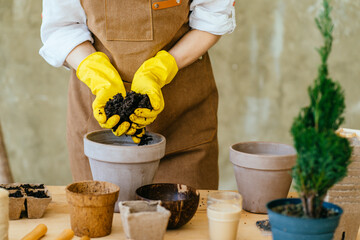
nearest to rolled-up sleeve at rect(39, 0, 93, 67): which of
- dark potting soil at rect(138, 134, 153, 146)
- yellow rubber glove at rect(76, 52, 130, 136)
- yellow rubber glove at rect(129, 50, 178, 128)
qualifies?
yellow rubber glove at rect(76, 52, 130, 136)

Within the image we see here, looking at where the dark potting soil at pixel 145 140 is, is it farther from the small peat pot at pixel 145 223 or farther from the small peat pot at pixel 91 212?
the small peat pot at pixel 145 223

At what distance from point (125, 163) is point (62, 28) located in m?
0.84

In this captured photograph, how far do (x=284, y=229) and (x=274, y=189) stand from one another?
397 millimetres

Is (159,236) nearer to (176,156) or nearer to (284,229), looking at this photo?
(284,229)

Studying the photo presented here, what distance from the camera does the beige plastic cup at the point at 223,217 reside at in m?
1.27

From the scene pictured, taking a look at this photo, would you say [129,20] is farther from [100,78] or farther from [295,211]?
[295,211]

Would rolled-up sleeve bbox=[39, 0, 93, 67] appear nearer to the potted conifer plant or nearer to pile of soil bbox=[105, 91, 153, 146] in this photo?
pile of soil bbox=[105, 91, 153, 146]

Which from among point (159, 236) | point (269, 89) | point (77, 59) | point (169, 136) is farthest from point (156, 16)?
point (269, 89)

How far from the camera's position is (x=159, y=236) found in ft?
4.00

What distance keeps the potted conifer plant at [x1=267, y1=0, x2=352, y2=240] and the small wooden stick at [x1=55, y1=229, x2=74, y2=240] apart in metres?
0.56

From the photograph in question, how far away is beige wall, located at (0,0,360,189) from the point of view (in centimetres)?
365

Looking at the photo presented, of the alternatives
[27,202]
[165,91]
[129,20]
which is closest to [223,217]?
[27,202]

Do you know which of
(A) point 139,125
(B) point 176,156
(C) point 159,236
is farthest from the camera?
(B) point 176,156

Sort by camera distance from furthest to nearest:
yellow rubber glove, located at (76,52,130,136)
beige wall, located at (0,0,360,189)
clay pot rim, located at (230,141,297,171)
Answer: beige wall, located at (0,0,360,189) < yellow rubber glove, located at (76,52,130,136) < clay pot rim, located at (230,141,297,171)
